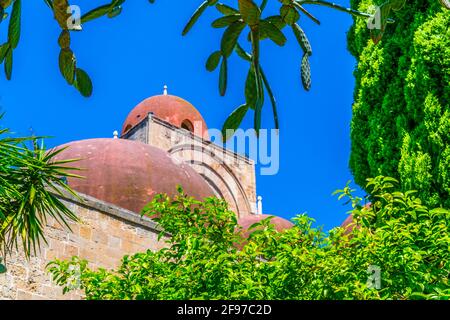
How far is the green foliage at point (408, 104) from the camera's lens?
265 inches

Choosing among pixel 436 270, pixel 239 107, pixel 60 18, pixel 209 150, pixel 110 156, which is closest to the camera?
pixel 60 18

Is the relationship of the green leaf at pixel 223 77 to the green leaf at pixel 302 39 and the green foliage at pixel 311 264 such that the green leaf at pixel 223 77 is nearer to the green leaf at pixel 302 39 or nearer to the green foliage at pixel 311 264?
the green leaf at pixel 302 39

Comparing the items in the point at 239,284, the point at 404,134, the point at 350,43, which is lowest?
the point at 239,284

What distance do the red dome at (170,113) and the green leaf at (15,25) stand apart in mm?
19630

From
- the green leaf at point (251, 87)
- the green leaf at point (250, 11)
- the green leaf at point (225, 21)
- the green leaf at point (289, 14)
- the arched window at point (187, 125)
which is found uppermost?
the arched window at point (187, 125)

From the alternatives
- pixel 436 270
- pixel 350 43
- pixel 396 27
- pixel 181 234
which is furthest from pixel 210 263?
pixel 350 43

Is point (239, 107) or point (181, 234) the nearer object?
point (239, 107)

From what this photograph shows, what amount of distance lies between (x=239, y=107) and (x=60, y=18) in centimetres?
31

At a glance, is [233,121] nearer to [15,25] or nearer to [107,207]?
[15,25]

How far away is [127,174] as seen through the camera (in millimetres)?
9969

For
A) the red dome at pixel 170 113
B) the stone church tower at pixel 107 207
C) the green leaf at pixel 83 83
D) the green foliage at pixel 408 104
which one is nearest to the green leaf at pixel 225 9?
the green leaf at pixel 83 83

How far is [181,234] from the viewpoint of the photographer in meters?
5.43

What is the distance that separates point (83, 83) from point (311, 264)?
3.62 metres

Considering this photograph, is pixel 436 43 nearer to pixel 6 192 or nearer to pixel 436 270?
pixel 436 270
